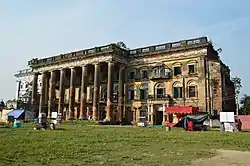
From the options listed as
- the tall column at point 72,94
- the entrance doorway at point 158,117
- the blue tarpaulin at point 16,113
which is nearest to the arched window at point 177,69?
the entrance doorway at point 158,117

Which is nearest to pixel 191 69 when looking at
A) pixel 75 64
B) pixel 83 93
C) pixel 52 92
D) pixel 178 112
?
pixel 178 112

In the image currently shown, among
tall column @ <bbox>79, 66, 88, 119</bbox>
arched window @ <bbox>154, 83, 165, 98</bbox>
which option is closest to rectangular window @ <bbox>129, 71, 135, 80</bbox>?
arched window @ <bbox>154, 83, 165, 98</bbox>

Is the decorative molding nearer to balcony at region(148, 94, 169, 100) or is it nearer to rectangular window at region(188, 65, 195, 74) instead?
balcony at region(148, 94, 169, 100)

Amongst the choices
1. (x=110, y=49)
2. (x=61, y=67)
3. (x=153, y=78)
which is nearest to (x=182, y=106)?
(x=153, y=78)

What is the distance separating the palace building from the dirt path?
103ft

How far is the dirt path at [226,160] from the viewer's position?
34.5 feet

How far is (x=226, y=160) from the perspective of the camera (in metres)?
11.4

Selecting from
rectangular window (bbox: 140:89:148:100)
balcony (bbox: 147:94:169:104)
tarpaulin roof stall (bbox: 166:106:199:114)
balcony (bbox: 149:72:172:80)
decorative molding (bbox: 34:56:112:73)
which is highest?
decorative molding (bbox: 34:56:112:73)

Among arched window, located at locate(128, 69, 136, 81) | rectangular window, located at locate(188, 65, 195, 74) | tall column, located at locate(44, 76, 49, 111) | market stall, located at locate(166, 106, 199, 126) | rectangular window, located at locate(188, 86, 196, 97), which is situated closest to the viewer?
market stall, located at locate(166, 106, 199, 126)

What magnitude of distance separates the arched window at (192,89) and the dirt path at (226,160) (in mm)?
32396

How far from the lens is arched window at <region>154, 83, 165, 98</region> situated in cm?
4800

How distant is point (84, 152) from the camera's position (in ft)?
41.0

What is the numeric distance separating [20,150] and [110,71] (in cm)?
3636

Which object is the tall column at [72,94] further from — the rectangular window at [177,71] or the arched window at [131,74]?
the rectangular window at [177,71]
